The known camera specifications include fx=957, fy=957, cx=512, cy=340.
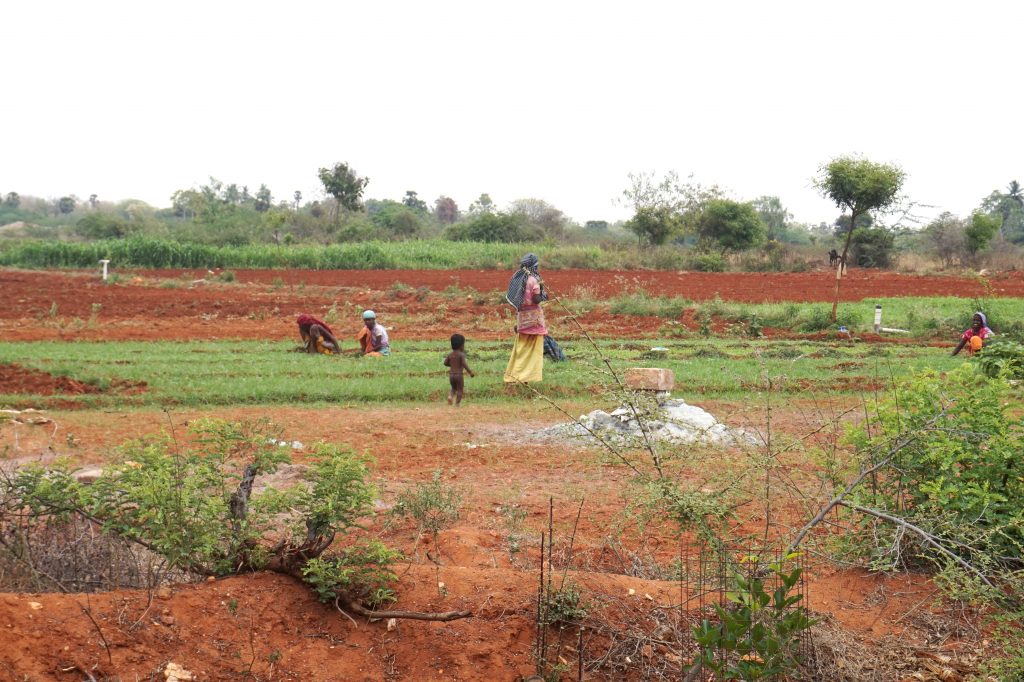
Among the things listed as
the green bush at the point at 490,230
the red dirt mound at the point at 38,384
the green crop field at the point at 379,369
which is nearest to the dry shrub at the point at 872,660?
the green crop field at the point at 379,369

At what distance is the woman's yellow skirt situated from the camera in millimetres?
13656

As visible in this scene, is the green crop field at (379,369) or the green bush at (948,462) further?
the green crop field at (379,369)

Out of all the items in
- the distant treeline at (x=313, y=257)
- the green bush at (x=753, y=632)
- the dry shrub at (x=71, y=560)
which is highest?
the distant treeline at (x=313, y=257)

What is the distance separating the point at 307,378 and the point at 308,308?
39.6ft

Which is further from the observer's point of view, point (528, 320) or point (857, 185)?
point (857, 185)

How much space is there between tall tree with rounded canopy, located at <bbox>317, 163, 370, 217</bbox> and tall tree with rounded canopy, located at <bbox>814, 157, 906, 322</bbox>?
3882 cm

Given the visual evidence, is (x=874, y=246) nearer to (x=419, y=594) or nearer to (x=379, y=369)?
(x=379, y=369)

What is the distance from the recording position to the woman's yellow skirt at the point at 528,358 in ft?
44.8

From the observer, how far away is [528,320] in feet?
44.3

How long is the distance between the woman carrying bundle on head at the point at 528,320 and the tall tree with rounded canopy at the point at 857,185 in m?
14.6

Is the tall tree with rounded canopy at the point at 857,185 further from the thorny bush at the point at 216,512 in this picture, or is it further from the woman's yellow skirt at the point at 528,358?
the thorny bush at the point at 216,512

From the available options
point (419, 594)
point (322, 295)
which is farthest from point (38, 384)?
point (322, 295)

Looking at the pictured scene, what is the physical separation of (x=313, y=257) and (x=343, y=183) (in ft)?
66.6

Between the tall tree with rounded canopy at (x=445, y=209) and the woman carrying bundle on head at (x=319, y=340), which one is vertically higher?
the tall tree with rounded canopy at (x=445, y=209)
